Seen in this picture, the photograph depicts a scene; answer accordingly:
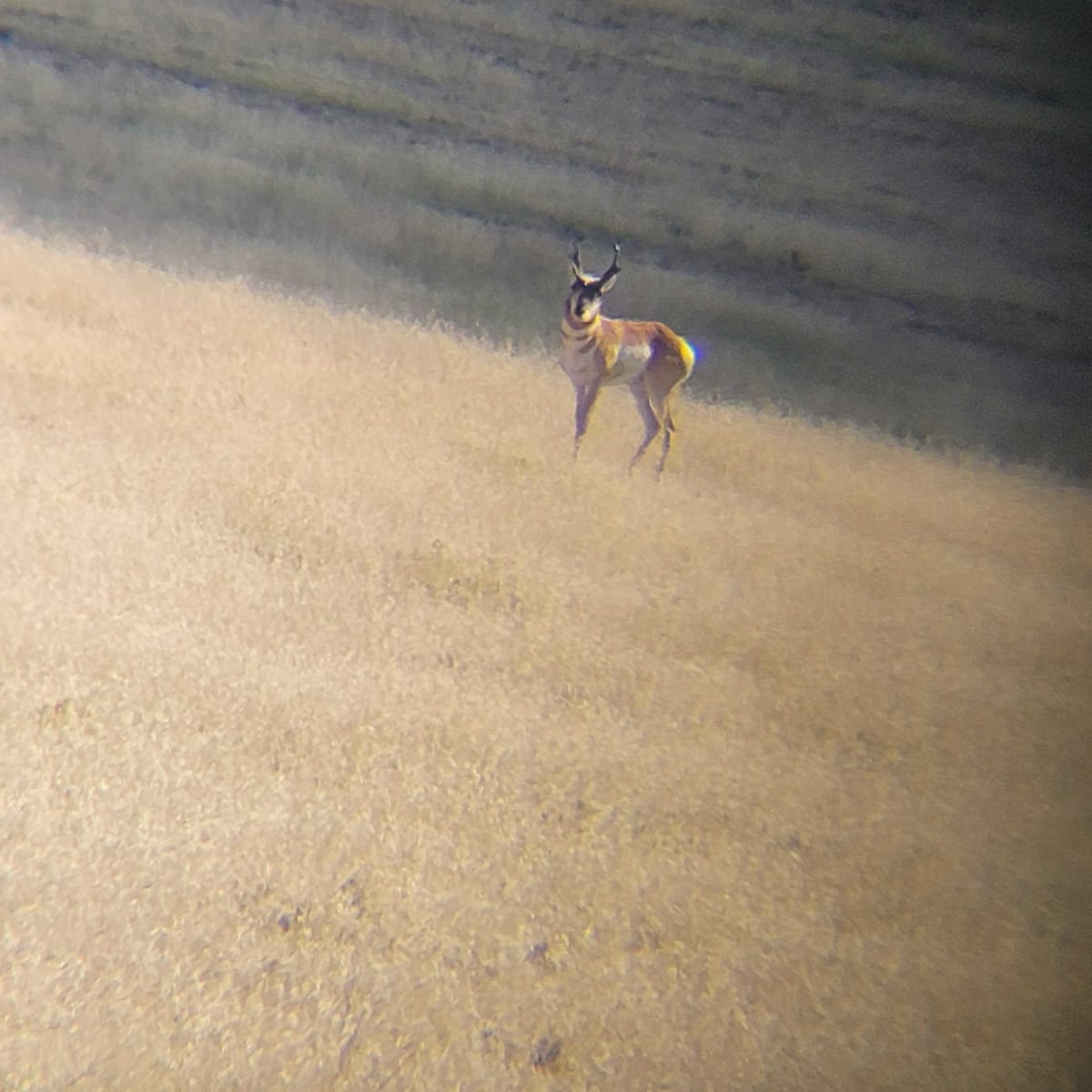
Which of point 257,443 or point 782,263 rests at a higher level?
point 782,263

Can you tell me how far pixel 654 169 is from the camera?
1.31m

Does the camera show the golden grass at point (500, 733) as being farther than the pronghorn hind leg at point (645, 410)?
No

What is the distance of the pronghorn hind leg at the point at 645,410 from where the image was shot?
1.09 meters

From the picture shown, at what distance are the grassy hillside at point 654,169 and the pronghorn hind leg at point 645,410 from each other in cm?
10

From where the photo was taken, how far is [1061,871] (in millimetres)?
837

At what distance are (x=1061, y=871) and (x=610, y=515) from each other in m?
0.51

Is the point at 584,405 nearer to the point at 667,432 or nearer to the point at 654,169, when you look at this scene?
the point at 667,432

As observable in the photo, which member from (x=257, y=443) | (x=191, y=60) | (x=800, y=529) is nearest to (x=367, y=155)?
(x=191, y=60)

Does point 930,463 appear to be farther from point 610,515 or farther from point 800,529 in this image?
point 610,515

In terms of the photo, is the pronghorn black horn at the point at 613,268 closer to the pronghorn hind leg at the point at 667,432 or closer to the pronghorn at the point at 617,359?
the pronghorn at the point at 617,359

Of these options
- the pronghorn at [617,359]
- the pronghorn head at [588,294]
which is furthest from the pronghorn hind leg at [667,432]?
the pronghorn head at [588,294]

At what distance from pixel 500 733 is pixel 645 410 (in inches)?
15.4

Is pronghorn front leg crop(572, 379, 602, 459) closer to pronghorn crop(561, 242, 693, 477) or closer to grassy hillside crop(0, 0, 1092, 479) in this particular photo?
pronghorn crop(561, 242, 693, 477)

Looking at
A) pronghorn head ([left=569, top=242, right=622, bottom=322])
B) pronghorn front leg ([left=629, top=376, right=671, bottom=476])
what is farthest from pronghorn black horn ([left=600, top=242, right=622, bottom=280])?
pronghorn front leg ([left=629, top=376, right=671, bottom=476])
